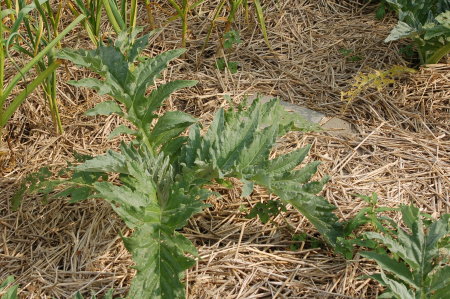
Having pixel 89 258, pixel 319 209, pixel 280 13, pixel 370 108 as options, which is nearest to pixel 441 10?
pixel 370 108

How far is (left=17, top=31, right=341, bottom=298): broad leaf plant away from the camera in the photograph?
1656 millimetres

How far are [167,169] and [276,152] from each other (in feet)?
1.69

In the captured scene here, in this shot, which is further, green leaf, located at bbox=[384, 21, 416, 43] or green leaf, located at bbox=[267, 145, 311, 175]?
green leaf, located at bbox=[384, 21, 416, 43]

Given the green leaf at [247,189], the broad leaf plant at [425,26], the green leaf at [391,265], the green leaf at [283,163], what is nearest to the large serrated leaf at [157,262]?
the green leaf at [247,189]

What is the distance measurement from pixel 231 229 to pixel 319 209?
1.03 feet

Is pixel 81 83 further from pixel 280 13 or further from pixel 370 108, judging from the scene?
pixel 280 13

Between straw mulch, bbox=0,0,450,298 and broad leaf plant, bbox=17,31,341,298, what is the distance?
163 millimetres

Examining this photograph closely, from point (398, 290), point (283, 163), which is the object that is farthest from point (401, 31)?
point (398, 290)

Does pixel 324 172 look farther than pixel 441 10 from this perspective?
No

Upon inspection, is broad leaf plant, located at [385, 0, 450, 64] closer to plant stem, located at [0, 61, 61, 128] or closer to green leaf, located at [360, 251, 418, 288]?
green leaf, located at [360, 251, 418, 288]

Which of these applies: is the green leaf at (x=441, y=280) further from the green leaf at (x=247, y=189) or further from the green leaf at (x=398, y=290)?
the green leaf at (x=247, y=189)

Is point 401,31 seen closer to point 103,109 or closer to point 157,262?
point 103,109

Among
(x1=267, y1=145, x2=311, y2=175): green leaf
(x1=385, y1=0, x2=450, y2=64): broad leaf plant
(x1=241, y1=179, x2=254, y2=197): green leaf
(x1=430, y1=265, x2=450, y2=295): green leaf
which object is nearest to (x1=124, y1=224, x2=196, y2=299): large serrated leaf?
(x1=241, y1=179, x2=254, y2=197): green leaf

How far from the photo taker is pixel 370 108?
2.55 metres
